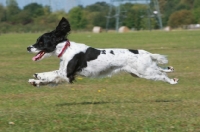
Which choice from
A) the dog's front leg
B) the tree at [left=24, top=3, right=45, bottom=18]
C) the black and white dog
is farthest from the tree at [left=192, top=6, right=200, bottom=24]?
the dog's front leg

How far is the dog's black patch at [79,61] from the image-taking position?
11.2 m

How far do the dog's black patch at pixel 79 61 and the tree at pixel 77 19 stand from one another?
103 meters

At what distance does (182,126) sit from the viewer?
8.69m

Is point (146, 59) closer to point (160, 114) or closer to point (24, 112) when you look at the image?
point (160, 114)

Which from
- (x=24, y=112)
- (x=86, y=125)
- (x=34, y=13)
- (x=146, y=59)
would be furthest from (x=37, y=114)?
(x=34, y=13)

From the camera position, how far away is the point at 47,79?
11.1 meters

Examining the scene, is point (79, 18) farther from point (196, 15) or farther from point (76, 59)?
point (76, 59)

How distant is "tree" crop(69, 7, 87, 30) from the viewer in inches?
4523

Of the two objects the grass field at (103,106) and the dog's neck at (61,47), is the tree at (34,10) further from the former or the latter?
the dog's neck at (61,47)

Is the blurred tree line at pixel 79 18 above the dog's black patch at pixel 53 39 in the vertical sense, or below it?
below

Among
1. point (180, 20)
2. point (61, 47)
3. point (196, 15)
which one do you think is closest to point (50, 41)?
point (61, 47)

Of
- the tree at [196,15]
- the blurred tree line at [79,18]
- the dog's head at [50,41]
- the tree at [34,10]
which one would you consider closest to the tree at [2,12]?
the blurred tree line at [79,18]

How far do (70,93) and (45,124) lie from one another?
4.45m

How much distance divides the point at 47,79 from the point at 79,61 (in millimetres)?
680
